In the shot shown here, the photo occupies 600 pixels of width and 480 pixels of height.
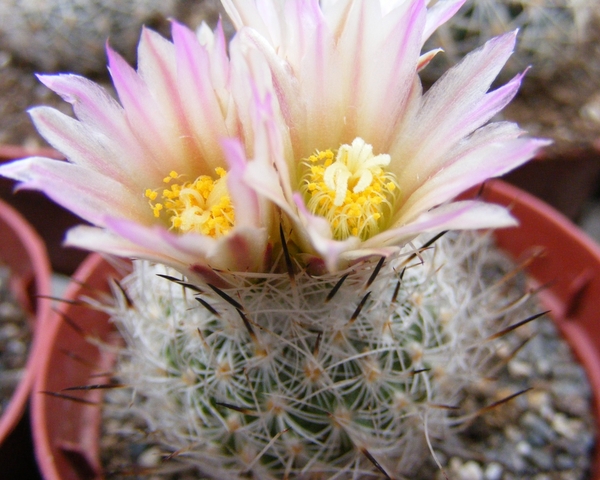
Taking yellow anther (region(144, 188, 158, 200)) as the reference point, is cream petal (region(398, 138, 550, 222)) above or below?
below

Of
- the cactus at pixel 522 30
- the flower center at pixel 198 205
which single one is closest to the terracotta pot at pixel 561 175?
the cactus at pixel 522 30

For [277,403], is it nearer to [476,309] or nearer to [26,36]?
[476,309]

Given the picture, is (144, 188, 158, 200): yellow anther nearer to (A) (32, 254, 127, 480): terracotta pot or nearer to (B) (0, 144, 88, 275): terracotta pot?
(A) (32, 254, 127, 480): terracotta pot

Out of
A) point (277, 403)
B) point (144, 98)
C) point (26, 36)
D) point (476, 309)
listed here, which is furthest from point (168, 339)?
point (26, 36)

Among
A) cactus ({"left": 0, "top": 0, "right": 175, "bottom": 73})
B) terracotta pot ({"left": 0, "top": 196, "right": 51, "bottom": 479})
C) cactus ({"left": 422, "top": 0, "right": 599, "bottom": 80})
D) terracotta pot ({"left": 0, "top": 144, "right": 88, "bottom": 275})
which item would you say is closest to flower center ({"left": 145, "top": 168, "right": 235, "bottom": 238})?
terracotta pot ({"left": 0, "top": 196, "right": 51, "bottom": 479})

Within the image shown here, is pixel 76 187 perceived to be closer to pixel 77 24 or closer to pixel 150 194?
pixel 150 194

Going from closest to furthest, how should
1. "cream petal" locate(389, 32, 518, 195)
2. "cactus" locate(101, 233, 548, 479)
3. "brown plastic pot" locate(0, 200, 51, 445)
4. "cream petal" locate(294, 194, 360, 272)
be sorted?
"cream petal" locate(294, 194, 360, 272) < "cream petal" locate(389, 32, 518, 195) < "cactus" locate(101, 233, 548, 479) < "brown plastic pot" locate(0, 200, 51, 445)

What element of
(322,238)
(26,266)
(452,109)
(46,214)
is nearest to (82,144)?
(322,238)
